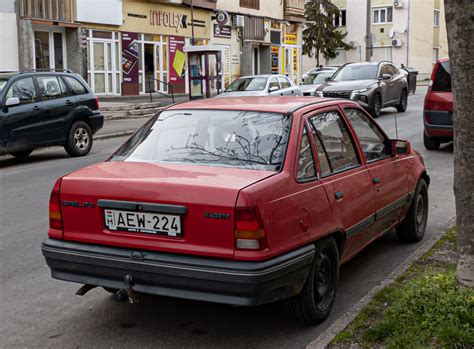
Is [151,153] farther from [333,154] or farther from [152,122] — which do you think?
[333,154]

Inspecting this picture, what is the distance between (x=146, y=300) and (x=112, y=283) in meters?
0.95

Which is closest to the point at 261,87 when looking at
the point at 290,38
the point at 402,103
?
the point at 402,103

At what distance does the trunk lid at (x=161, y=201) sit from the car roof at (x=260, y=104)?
31.3 inches

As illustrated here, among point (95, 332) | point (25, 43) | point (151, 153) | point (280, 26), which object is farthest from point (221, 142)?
point (280, 26)

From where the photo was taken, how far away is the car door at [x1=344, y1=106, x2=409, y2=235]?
228 inches

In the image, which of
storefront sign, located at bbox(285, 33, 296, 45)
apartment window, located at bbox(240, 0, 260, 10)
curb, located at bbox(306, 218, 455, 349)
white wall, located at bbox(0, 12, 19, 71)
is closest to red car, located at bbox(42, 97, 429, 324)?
curb, located at bbox(306, 218, 455, 349)

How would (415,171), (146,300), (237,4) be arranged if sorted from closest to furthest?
(146,300) → (415,171) → (237,4)

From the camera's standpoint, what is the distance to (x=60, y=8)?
25.5 m

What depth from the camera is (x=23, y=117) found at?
503 inches

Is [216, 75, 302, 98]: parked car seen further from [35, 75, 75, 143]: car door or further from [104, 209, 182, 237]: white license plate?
[104, 209, 182, 237]: white license plate

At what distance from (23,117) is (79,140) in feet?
5.55

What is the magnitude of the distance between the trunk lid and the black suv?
27.9ft

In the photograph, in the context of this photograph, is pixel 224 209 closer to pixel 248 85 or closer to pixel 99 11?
pixel 248 85

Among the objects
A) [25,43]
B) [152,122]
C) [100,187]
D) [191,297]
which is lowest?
[191,297]
